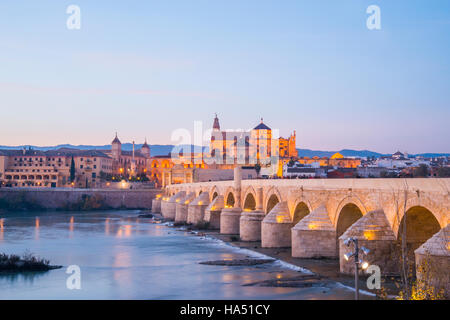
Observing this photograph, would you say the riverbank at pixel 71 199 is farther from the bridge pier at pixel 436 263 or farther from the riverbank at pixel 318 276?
the bridge pier at pixel 436 263

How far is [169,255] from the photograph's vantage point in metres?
24.5

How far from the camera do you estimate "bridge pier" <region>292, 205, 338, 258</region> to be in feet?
64.6

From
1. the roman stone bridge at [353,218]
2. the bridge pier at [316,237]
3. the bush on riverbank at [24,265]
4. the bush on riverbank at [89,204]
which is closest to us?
the roman stone bridge at [353,218]

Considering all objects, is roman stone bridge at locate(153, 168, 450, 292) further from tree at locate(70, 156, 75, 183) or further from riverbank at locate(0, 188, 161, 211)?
tree at locate(70, 156, 75, 183)

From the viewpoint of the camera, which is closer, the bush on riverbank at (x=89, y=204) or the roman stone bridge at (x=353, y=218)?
the roman stone bridge at (x=353, y=218)

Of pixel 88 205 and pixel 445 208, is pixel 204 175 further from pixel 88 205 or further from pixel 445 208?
pixel 445 208

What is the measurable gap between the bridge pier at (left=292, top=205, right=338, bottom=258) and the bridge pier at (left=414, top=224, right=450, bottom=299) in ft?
22.9

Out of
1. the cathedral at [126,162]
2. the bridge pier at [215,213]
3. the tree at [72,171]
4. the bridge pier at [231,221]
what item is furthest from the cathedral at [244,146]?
the bridge pier at [231,221]

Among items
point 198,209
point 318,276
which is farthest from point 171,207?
point 318,276

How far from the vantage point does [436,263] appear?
485 inches

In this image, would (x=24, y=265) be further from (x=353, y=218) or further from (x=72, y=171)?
(x=72, y=171)

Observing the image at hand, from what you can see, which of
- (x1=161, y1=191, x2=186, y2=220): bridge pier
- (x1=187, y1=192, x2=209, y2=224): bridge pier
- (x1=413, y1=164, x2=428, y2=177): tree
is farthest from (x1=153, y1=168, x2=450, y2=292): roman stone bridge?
(x1=161, y1=191, x2=186, y2=220): bridge pier

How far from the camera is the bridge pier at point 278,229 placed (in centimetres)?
2403
